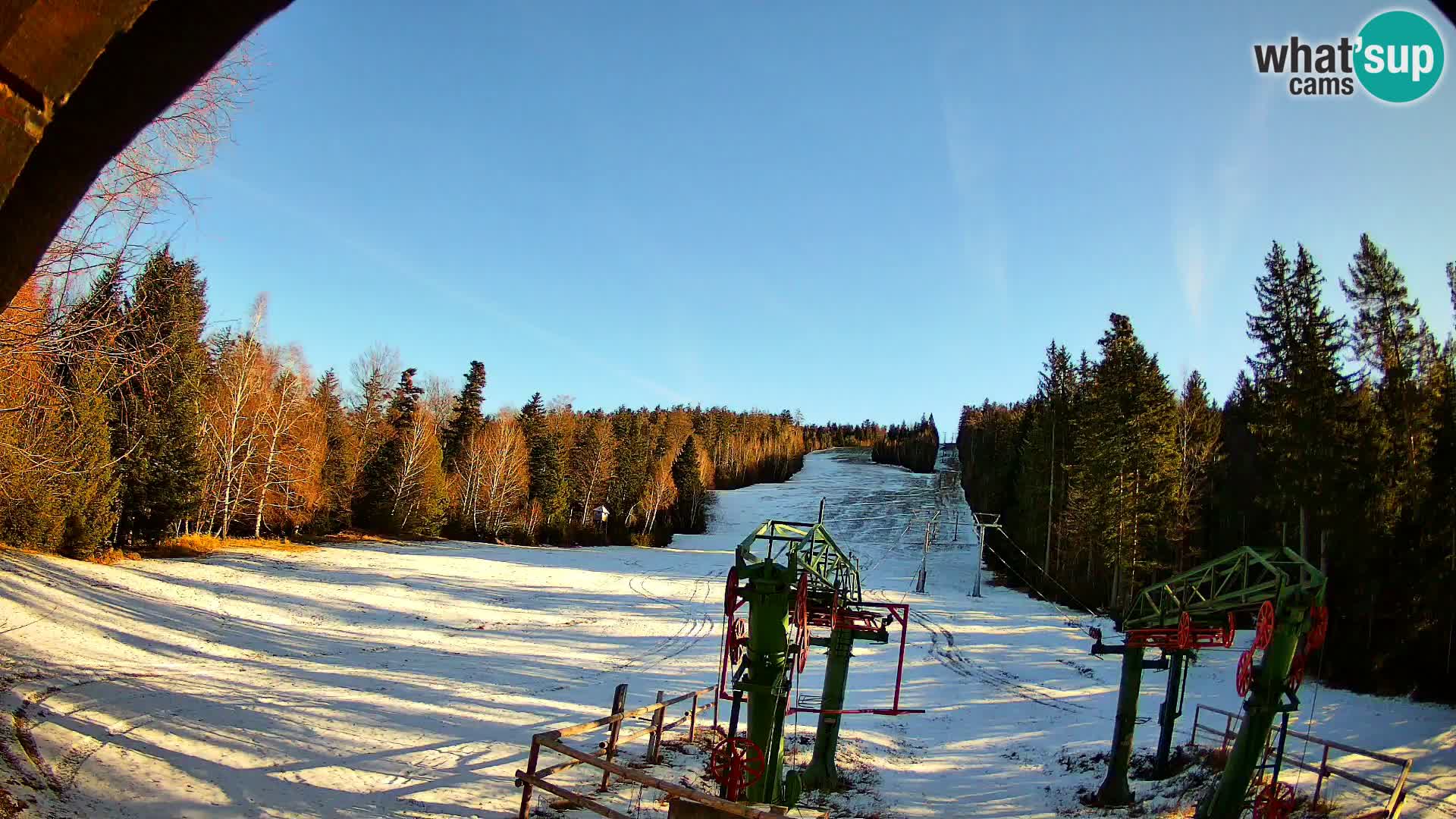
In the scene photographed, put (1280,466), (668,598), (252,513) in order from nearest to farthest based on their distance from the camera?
(1280,466) < (668,598) < (252,513)

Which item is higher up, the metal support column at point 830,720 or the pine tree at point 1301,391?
the pine tree at point 1301,391

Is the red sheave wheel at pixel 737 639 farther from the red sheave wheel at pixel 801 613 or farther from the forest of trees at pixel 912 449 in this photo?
the forest of trees at pixel 912 449

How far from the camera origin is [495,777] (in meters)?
13.6

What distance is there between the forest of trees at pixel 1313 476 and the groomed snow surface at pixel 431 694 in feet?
10.1

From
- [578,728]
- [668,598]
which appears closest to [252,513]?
[668,598]

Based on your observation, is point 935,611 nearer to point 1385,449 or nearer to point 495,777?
point 1385,449

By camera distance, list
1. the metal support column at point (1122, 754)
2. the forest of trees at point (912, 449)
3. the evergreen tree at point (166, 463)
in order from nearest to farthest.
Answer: the metal support column at point (1122, 754)
the evergreen tree at point (166, 463)
the forest of trees at point (912, 449)

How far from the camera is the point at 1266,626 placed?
12273 millimetres

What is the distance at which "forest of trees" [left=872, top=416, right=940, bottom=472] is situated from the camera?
152 m

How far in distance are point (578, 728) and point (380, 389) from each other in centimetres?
6014

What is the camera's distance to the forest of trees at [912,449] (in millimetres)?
151750

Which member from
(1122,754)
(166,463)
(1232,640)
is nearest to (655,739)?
(1122,754)

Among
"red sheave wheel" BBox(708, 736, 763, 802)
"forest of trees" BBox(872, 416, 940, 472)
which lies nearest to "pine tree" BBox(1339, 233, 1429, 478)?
"red sheave wheel" BBox(708, 736, 763, 802)

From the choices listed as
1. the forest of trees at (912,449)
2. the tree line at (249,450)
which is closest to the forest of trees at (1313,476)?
the tree line at (249,450)
